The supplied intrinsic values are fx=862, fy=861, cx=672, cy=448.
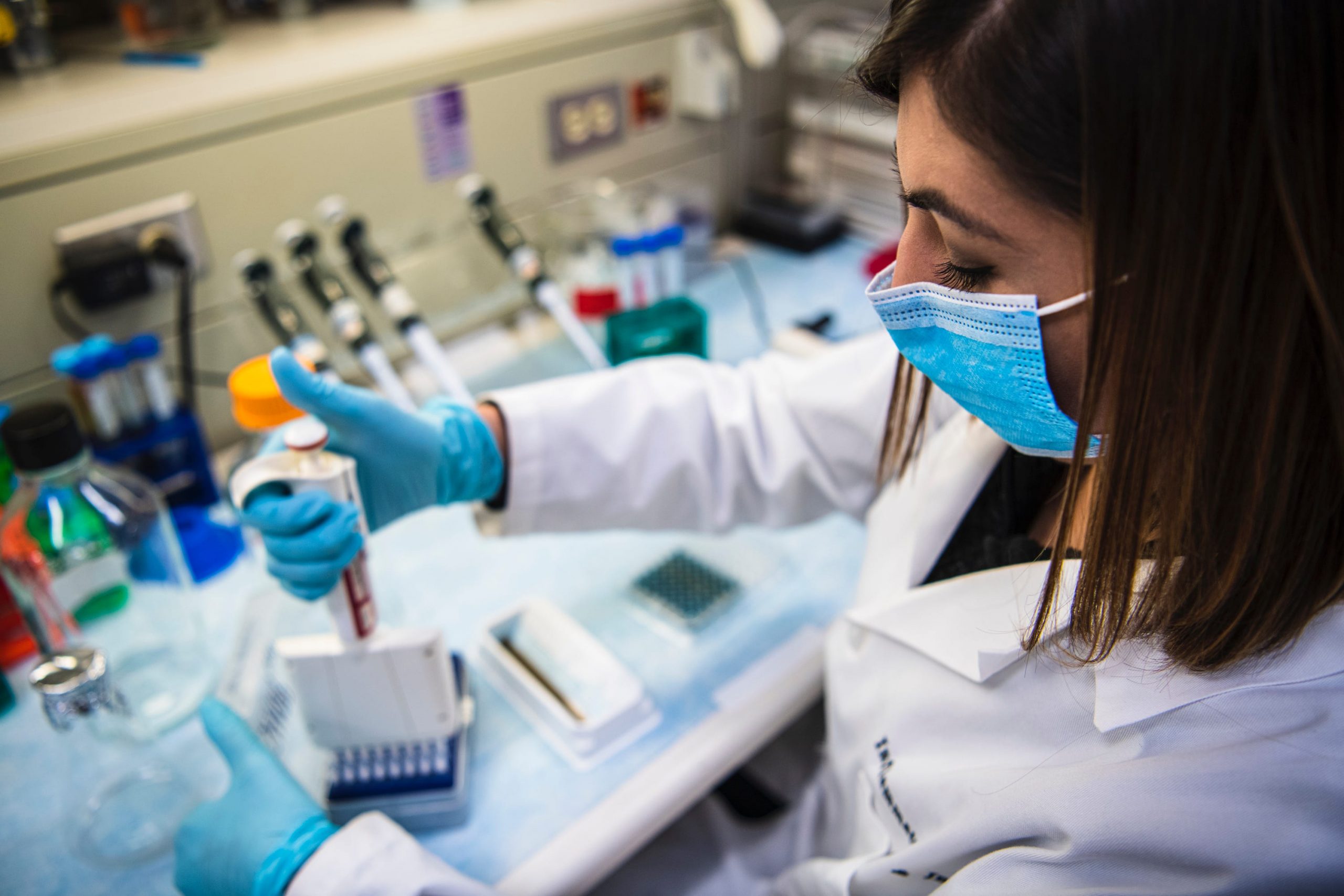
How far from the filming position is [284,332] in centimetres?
114

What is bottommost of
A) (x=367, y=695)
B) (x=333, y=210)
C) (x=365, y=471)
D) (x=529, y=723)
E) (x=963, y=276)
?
(x=529, y=723)

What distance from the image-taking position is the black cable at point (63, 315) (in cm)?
104

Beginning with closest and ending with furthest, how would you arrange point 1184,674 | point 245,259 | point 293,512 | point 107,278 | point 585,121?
1. point 1184,674
2. point 293,512
3. point 107,278
4. point 245,259
5. point 585,121

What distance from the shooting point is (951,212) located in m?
0.55

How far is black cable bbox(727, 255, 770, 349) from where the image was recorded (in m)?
1.49

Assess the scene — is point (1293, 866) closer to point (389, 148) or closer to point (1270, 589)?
point (1270, 589)

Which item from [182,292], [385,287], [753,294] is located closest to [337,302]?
[385,287]

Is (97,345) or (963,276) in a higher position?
(963,276)

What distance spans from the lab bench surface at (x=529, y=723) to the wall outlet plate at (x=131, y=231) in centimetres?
Result: 42

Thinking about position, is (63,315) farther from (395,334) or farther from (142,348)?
(395,334)

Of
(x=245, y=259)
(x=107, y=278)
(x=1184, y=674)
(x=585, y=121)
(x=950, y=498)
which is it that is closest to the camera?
(x=1184, y=674)

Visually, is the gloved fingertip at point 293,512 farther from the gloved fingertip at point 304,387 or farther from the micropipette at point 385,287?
the micropipette at point 385,287

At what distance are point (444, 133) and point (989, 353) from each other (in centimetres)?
102

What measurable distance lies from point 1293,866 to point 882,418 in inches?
20.6
